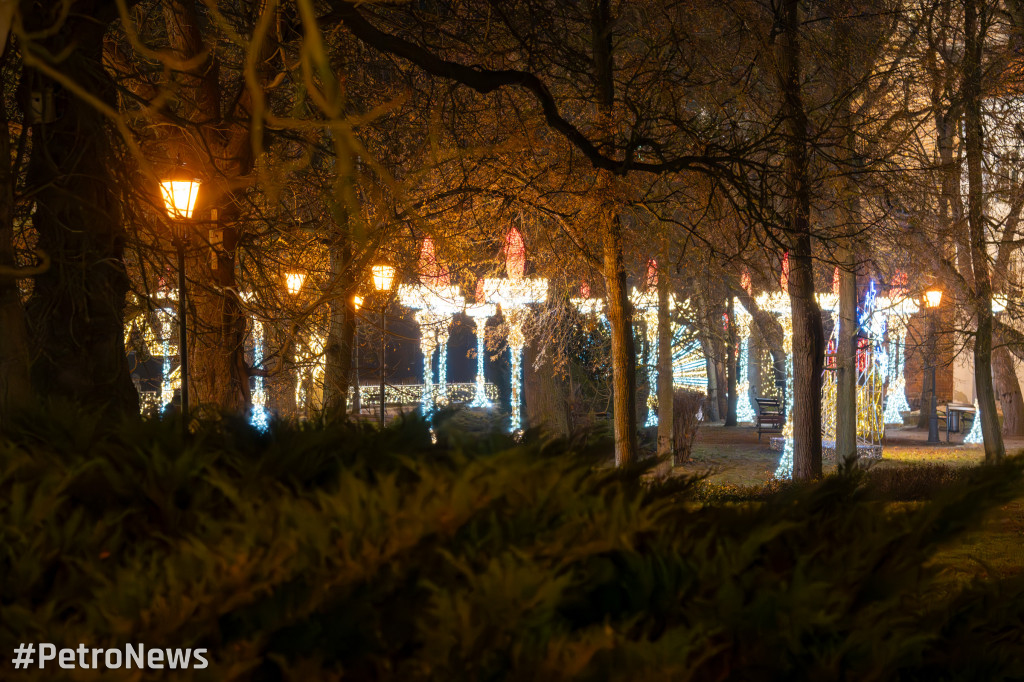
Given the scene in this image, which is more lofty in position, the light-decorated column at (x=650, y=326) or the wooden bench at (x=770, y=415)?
the light-decorated column at (x=650, y=326)

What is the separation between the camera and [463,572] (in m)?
2.03

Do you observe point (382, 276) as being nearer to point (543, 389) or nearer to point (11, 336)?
point (11, 336)

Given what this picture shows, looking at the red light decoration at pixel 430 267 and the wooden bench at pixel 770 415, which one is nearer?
the red light decoration at pixel 430 267

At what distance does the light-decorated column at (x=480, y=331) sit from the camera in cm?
2002

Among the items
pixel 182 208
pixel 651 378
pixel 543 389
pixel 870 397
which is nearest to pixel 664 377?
pixel 543 389

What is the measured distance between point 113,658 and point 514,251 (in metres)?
14.2

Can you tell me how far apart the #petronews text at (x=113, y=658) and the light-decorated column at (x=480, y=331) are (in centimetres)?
1302

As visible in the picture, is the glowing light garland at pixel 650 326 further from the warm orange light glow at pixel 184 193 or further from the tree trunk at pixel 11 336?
the tree trunk at pixel 11 336

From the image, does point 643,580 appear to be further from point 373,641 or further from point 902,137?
point 902,137

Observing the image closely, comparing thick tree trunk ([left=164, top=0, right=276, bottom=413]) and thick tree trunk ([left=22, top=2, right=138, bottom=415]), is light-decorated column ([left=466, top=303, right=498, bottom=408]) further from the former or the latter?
thick tree trunk ([left=22, top=2, right=138, bottom=415])

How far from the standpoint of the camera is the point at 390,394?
2627cm

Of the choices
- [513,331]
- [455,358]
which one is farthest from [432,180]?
[455,358]

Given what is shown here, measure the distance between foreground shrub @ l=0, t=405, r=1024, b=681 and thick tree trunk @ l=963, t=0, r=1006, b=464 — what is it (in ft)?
46.8

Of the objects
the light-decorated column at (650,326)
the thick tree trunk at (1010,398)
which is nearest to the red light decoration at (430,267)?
the light-decorated column at (650,326)
